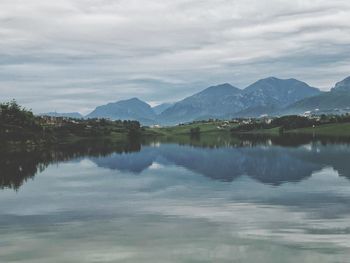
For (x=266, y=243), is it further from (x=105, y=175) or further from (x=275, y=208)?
(x=105, y=175)

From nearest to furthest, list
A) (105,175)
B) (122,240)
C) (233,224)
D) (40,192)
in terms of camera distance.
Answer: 1. (122,240)
2. (233,224)
3. (40,192)
4. (105,175)

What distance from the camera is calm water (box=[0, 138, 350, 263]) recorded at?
4103 centimetres

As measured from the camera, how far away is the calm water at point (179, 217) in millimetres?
41025

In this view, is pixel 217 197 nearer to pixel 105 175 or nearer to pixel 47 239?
pixel 47 239

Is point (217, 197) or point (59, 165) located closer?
point (217, 197)

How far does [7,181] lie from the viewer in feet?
330

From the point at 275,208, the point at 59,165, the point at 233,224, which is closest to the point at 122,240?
the point at 233,224

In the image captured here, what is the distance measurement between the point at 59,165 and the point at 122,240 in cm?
10035

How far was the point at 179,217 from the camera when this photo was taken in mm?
57219

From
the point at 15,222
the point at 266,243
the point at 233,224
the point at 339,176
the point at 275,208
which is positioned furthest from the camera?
the point at 339,176

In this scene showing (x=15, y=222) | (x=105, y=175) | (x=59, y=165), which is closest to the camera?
(x=15, y=222)

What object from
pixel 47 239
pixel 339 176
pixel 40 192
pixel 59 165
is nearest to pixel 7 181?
pixel 40 192

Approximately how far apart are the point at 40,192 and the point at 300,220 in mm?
47909

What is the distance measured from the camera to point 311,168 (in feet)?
378
